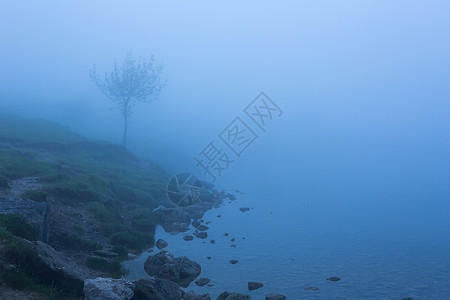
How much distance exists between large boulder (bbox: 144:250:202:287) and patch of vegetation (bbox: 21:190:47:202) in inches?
301

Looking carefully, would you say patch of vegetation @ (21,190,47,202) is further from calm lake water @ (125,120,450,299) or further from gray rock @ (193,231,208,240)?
gray rock @ (193,231,208,240)

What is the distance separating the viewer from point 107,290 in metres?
12.3

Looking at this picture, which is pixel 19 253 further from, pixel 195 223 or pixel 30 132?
pixel 30 132

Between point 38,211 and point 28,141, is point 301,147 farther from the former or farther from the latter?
point 38,211

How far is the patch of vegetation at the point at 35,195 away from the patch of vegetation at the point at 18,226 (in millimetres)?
5728

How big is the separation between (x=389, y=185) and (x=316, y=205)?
22332 millimetres

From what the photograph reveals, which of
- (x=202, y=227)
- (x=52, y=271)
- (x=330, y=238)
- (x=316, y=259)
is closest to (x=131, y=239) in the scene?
(x=202, y=227)

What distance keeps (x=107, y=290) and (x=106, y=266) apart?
22.3 ft

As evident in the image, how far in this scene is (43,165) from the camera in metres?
31.9

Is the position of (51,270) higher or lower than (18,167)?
lower

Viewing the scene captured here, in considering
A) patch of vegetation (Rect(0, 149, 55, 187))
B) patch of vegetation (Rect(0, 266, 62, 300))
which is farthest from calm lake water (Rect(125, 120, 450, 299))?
patch of vegetation (Rect(0, 149, 55, 187))

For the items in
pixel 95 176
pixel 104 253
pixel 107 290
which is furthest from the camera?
pixel 95 176

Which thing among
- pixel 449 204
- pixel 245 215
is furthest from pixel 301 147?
pixel 245 215

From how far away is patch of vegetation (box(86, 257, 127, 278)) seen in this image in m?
18.5
